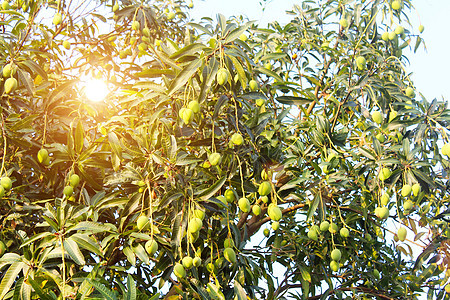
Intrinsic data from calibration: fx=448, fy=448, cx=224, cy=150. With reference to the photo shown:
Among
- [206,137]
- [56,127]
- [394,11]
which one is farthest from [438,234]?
[56,127]

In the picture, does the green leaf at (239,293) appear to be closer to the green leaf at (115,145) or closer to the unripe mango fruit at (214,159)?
the unripe mango fruit at (214,159)

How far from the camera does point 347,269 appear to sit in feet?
8.66

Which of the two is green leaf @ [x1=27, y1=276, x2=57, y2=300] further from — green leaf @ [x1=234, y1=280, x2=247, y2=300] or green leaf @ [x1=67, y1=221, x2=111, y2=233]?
green leaf @ [x1=234, y1=280, x2=247, y2=300]

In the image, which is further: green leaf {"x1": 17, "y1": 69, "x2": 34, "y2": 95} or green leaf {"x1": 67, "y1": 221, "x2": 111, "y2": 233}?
green leaf {"x1": 17, "y1": 69, "x2": 34, "y2": 95}

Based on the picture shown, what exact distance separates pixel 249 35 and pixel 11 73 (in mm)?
1613

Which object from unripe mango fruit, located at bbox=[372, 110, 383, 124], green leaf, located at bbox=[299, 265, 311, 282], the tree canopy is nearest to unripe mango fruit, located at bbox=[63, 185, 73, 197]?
the tree canopy

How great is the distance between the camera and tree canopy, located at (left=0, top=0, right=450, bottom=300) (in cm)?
154

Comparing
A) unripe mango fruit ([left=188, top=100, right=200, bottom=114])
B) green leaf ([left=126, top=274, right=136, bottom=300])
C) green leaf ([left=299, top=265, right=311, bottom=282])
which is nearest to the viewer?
green leaf ([left=126, top=274, right=136, bottom=300])

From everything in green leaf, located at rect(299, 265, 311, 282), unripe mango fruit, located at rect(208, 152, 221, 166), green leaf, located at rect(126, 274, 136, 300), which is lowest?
green leaf, located at rect(126, 274, 136, 300)

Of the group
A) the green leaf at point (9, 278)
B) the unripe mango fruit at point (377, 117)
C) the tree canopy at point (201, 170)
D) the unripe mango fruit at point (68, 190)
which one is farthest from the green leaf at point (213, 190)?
the unripe mango fruit at point (377, 117)

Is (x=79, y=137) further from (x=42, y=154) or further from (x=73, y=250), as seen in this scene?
(x=73, y=250)

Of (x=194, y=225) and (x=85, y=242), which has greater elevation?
(x=194, y=225)

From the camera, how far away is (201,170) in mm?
1660

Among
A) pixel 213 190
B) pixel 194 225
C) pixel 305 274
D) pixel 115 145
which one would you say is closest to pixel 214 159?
pixel 213 190
